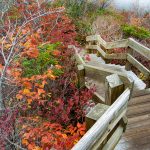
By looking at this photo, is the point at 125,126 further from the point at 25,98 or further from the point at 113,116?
the point at 25,98

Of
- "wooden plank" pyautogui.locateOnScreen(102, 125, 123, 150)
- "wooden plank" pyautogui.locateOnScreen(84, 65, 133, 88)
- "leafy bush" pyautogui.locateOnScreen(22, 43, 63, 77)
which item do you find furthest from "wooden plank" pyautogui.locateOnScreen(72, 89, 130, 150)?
"leafy bush" pyautogui.locateOnScreen(22, 43, 63, 77)

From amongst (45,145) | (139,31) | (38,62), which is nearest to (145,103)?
(45,145)

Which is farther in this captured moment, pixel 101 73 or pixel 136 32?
pixel 136 32

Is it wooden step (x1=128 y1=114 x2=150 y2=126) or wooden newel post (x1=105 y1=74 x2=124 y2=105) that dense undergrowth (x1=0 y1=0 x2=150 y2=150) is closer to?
wooden step (x1=128 y1=114 x2=150 y2=126)

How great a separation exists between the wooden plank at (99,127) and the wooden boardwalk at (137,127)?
835mm

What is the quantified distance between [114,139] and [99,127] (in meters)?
1.10

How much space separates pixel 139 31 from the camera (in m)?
12.9

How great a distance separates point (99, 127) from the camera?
2.85 meters

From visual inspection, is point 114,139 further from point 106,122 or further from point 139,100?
point 139,100

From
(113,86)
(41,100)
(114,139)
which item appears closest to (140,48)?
(41,100)

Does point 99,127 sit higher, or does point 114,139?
point 99,127

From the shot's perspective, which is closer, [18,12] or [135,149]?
[135,149]

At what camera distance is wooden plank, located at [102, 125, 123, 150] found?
3591mm

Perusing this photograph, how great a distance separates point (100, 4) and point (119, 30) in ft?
25.5
